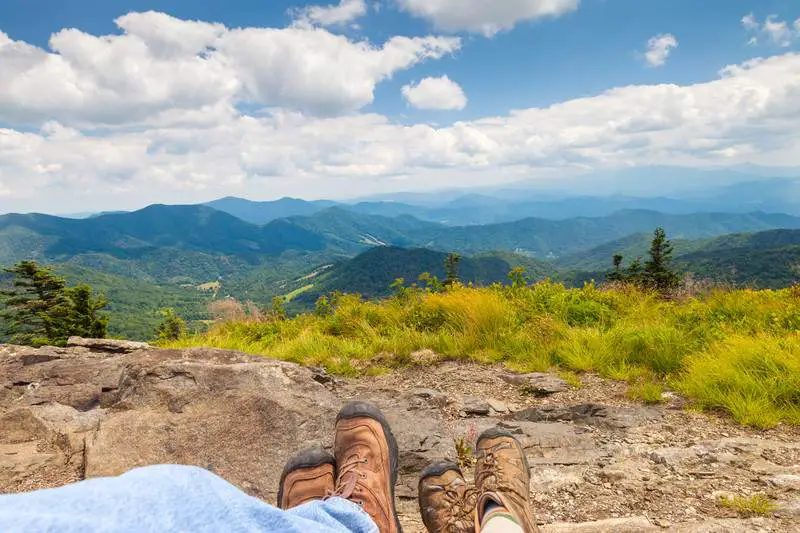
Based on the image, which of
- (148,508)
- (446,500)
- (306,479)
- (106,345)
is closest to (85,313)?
(106,345)

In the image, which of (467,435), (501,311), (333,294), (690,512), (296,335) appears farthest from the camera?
(333,294)

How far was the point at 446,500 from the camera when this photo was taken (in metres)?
3.05

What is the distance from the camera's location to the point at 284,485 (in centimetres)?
304

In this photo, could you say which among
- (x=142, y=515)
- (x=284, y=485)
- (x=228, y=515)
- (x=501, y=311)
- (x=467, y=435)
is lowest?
(x=467, y=435)

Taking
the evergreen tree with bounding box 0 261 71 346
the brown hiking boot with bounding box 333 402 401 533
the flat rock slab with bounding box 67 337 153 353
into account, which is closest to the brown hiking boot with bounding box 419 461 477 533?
the brown hiking boot with bounding box 333 402 401 533

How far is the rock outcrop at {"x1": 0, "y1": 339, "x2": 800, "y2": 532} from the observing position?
3387 mm

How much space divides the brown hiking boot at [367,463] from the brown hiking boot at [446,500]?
0.95ft

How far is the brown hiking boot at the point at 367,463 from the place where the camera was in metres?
2.67

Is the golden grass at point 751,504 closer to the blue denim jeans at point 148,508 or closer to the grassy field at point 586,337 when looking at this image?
the grassy field at point 586,337

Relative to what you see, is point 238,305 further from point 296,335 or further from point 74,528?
point 74,528

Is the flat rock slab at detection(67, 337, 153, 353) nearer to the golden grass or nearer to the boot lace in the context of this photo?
the boot lace

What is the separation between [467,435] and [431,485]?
1380 mm

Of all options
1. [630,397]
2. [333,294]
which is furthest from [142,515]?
[333,294]

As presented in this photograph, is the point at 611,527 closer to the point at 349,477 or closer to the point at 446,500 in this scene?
the point at 446,500
